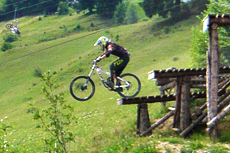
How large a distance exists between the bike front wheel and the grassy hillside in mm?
1276

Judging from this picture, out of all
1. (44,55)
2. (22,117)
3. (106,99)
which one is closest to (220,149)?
(106,99)

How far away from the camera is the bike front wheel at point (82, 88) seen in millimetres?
16062

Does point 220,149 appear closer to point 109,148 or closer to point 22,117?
point 109,148

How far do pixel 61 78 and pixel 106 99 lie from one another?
49.0 feet

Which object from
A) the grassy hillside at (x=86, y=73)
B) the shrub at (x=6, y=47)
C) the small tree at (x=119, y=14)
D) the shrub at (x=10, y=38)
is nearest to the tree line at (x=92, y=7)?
the small tree at (x=119, y=14)

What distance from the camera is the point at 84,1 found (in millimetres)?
93250

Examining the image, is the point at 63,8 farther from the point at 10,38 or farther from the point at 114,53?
the point at 114,53

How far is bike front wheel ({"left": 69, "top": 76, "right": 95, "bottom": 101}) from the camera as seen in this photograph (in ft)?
52.7

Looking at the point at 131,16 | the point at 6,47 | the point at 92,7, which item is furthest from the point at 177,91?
the point at 92,7

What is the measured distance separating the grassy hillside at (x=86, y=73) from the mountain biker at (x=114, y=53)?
2.01m

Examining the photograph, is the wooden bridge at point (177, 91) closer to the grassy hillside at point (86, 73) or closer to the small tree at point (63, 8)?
the grassy hillside at point (86, 73)

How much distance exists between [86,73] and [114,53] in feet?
113

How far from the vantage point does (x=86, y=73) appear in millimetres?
49969

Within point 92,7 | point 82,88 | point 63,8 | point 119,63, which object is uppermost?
point 63,8
